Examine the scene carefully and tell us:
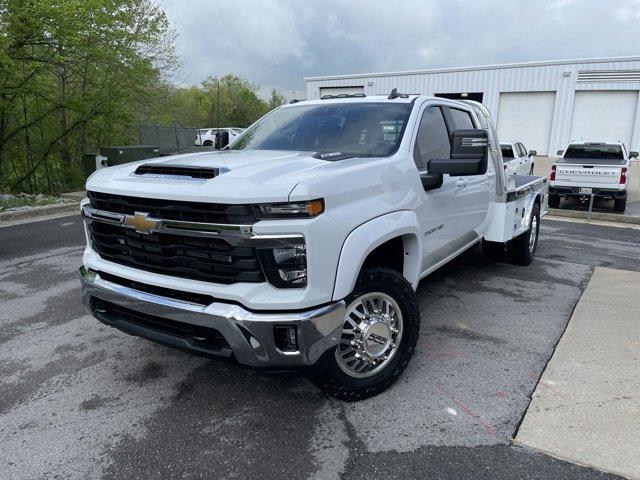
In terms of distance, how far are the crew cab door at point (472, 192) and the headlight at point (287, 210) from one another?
213 centimetres

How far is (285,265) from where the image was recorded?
2.67 meters

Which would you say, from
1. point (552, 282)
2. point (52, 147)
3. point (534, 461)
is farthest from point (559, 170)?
point (52, 147)

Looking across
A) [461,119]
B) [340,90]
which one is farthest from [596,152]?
[340,90]

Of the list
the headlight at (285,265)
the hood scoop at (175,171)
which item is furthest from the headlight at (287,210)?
the hood scoop at (175,171)

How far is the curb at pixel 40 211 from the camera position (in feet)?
32.2

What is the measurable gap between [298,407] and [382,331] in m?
0.72

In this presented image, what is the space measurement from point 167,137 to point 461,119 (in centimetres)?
1803

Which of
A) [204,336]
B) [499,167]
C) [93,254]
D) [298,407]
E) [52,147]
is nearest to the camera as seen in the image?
[204,336]

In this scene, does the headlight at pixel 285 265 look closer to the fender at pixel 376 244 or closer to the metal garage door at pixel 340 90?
the fender at pixel 376 244

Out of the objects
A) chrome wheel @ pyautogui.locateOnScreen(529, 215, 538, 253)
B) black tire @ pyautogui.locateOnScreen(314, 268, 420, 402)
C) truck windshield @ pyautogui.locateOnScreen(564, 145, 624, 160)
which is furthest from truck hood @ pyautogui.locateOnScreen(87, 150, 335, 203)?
truck windshield @ pyautogui.locateOnScreen(564, 145, 624, 160)

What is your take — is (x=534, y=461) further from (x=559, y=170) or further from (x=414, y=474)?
(x=559, y=170)

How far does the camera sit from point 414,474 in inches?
103

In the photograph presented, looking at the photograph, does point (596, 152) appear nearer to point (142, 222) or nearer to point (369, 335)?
point (369, 335)

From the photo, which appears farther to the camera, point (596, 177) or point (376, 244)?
point (596, 177)
